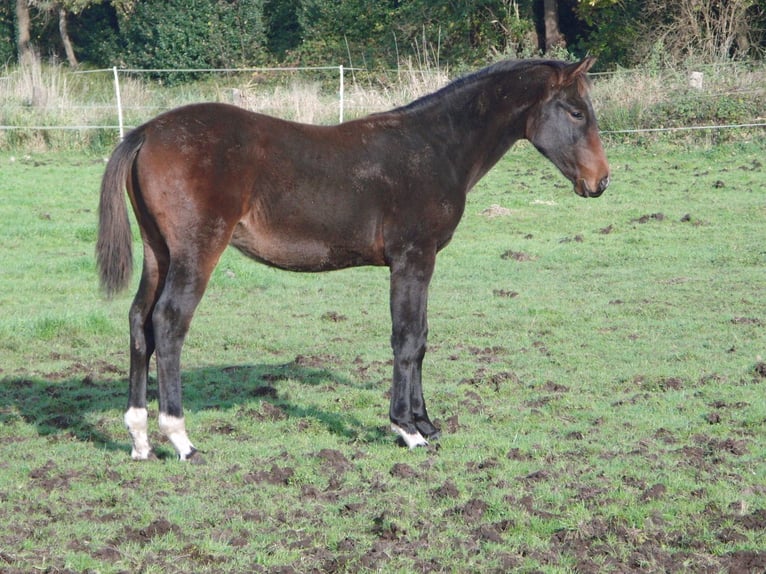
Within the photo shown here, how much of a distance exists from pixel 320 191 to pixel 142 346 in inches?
54.9

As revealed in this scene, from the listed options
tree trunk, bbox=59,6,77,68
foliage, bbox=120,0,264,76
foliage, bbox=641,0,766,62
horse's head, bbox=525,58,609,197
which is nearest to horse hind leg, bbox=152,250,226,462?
horse's head, bbox=525,58,609,197

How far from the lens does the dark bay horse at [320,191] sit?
18.2 ft

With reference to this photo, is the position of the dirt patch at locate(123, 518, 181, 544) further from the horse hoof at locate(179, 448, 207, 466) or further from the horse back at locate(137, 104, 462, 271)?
the horse back at locate(137, 104, 462, 271)

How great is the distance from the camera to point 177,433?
5.66 meters

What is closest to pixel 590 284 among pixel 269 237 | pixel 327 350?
pixel 327 350

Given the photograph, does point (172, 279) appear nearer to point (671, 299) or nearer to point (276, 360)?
point (276, 360)

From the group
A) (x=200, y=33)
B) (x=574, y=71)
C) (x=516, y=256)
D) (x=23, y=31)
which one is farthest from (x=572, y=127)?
(x=23, y=31)

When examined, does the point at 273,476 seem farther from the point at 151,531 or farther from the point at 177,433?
the point at 151,531

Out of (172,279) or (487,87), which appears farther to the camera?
(487,87)

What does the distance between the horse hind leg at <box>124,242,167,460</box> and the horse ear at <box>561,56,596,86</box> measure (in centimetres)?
271

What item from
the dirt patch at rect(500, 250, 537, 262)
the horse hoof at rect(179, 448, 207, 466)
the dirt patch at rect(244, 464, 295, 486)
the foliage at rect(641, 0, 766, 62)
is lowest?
the dirt patch at rect(500, 250, 537, 262)

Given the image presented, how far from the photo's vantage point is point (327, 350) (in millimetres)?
8586

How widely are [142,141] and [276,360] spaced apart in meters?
3.12

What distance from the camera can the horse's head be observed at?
20.3 ft
